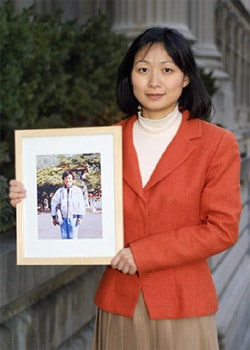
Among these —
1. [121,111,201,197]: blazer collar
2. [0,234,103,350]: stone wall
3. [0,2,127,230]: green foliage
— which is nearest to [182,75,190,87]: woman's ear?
[121,111,201,197]: blazer collar

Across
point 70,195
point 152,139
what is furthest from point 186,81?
point 70,195

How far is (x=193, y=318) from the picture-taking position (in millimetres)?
2664

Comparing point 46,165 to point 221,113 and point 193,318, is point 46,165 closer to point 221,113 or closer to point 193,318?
point 193,318

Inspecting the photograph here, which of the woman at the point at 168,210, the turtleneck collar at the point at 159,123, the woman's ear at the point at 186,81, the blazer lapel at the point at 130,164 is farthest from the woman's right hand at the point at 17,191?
the woman's ear at the point at 186,81

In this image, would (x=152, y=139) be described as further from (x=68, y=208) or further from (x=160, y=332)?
(x=160, y=332)

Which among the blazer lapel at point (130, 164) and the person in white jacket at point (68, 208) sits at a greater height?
the blazer lapel at point (130, 164)

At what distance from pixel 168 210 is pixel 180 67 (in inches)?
20.2

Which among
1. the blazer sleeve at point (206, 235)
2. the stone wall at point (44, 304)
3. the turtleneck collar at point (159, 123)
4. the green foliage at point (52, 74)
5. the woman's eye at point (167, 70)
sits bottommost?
the stone wall at point (44, 304)

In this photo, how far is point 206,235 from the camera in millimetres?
2566

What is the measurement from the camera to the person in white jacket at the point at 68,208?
270 cm

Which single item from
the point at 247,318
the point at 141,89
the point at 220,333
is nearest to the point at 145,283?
the point at 141,89

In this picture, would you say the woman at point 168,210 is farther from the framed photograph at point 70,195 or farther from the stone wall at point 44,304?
the stone wall at point 44,304

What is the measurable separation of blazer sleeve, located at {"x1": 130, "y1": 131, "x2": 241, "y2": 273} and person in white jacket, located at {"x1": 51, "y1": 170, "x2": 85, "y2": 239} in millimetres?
245

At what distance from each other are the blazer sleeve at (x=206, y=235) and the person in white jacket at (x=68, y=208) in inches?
9.6
